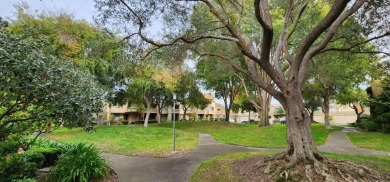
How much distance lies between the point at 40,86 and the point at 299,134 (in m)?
6.08

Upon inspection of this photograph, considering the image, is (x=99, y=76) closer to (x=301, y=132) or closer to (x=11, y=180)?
(x=11, y=180)

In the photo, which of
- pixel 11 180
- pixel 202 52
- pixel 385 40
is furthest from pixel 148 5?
pixel 385 40

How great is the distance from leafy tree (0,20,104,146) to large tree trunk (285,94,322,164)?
508 centimetres

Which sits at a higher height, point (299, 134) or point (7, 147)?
point (299, 134)

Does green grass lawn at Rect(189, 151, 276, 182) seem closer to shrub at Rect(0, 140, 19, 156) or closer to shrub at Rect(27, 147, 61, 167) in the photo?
shrub at Rect(27, 147, 61, 167)

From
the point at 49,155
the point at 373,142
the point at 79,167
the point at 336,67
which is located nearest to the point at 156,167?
the point at 79,167

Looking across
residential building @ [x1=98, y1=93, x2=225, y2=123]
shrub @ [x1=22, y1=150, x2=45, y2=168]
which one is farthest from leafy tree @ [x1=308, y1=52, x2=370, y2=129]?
residential building @ [x1=98, y1=93, x2=225, y2=123]

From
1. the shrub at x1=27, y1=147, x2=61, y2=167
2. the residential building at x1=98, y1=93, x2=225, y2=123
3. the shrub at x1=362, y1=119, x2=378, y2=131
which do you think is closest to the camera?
the shrub at x1=27, y1=147, x2=61, y2=167

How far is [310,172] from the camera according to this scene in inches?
202

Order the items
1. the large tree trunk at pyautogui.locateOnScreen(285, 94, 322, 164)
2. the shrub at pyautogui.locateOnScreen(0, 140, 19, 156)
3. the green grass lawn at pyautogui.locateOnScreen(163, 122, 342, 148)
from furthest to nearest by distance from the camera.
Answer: the green grass lawn at pyautogui.locateOnScreen(163, 122, 342, 148) < the large tree trunk at pyautogui.locateOnScreen(285, 94, 322, 164) < the shrub at pyautogui.locateOnScreen(0, 140, 19, 156)

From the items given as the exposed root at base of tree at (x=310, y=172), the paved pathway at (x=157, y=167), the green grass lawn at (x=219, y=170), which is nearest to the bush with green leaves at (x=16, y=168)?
the paved pathway at (x=157, y=167)

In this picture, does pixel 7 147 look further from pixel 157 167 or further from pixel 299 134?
pixel 299 134

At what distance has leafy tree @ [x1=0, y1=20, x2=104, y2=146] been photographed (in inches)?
133

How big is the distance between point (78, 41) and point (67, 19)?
1838 millimetres
